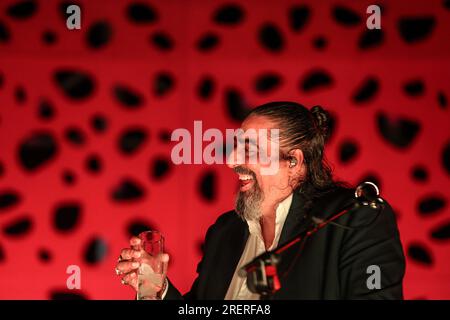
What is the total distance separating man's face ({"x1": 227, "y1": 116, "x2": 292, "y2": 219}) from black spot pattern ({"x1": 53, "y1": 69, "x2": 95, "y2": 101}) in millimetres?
1092

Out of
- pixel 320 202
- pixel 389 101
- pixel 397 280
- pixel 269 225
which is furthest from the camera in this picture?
pixel 389 101

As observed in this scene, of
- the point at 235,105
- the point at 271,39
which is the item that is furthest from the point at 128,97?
the point at 271,39

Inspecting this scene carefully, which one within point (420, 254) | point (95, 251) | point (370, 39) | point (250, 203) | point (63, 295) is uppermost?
point (370, 39)

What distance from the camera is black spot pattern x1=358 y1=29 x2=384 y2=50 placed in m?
2.93

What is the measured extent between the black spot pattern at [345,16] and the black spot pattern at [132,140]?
A: 1144mm

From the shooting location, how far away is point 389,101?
293 centimetres

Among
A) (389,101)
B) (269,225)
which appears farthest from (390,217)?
(389,101)

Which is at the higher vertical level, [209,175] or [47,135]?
[47,135]

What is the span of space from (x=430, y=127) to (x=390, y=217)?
46.4 inches

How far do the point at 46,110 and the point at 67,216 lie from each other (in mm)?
570

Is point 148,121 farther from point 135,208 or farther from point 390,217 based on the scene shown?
point 390,217

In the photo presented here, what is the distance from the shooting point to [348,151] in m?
2.92

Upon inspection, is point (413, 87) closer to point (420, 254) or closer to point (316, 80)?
point (316, 80)

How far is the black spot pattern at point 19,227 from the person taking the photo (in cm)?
304
